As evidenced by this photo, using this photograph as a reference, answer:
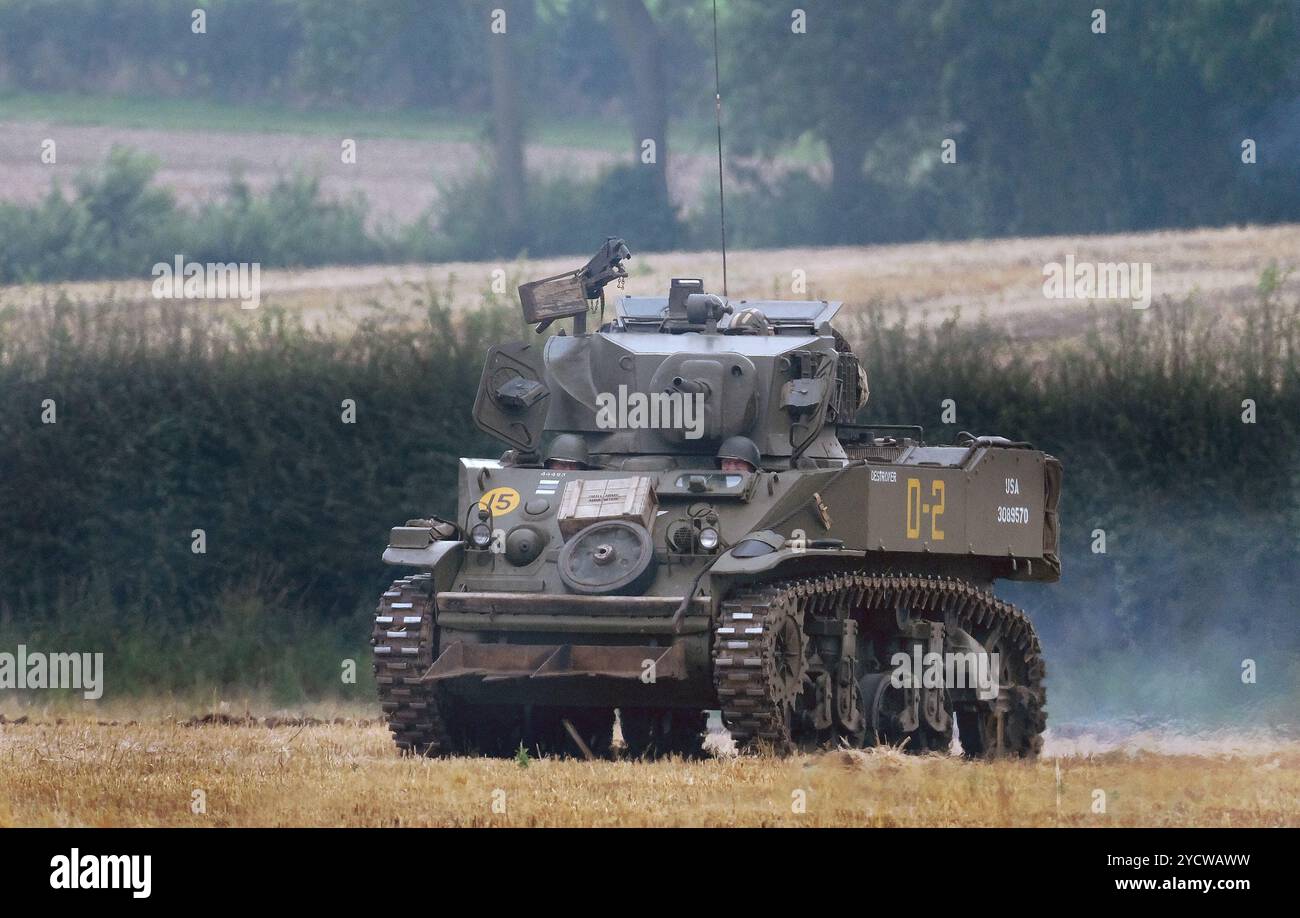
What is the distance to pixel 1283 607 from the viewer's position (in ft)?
87.3

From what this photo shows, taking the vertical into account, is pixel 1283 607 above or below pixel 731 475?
below

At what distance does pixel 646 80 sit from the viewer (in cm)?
4894

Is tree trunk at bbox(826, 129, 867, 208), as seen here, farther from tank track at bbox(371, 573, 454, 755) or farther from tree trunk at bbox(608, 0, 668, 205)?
tank track at bbox(371, 573, 454, 755)

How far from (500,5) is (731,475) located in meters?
30.7

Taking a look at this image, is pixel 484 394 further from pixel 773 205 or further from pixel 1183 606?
pixel 773 205

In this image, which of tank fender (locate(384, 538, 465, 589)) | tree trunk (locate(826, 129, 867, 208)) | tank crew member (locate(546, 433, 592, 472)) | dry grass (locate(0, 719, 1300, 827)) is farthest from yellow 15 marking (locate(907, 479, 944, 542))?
tree trunk (locate(826, 129, 867, 208))

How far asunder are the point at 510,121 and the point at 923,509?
29682 millimetres

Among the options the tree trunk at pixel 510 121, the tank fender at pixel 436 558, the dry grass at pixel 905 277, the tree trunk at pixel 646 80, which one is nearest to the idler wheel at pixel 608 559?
the tank fender at pixel 436 558

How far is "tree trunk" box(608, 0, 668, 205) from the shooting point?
48.6 m

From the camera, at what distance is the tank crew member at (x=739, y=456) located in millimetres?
19391

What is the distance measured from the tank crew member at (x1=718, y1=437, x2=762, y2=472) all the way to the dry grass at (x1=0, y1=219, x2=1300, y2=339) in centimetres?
1037

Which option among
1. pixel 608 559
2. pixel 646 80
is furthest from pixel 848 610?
pixel 646 80

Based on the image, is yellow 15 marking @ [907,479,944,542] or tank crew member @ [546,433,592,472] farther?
tank crew member @ [546,433,592,472]

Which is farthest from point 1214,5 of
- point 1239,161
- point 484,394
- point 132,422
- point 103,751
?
point 103,751
